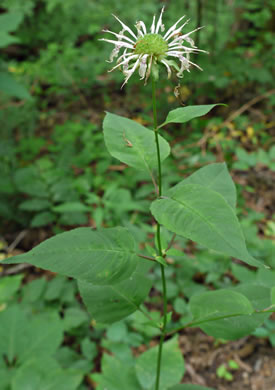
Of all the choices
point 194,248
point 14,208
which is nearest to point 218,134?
point 194,248

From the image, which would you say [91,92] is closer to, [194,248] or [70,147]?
[70,147]

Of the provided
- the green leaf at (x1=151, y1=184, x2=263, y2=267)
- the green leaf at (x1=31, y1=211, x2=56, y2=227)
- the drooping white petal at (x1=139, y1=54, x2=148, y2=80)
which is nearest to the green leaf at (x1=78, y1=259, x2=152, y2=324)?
the green leaf at (x1=151, y1=184, x2=263, y2=267)

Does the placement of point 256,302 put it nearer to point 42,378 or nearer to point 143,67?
point 143,67

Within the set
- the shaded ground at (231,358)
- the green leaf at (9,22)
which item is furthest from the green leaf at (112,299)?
the green leaf at (9,22)

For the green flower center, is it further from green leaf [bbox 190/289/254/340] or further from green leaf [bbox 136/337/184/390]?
green leaf [bbox 136/337/184/390]

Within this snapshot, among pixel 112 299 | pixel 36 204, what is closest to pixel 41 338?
pixel 112 299

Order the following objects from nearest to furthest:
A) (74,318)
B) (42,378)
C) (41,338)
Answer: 1. (42,378)
2. (41,338)
3. (74,318)
